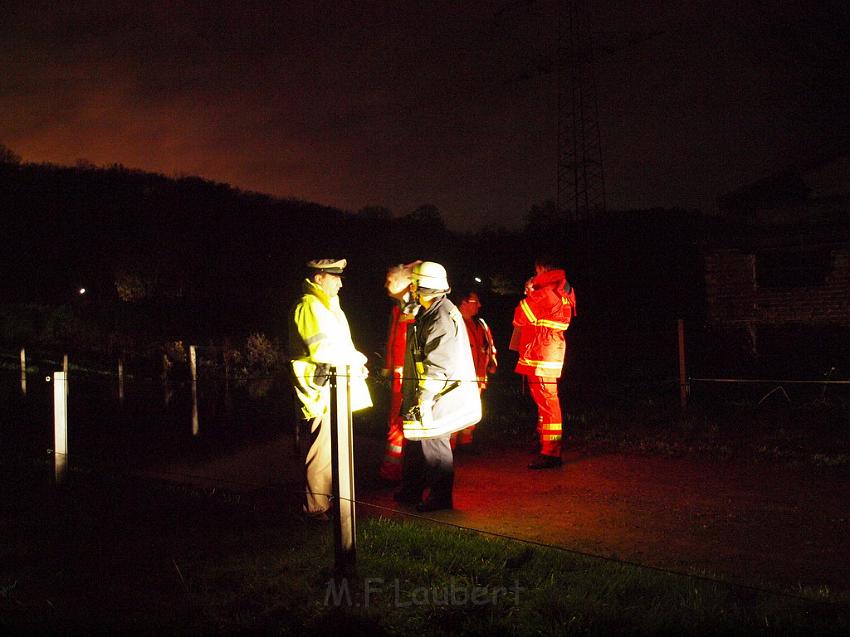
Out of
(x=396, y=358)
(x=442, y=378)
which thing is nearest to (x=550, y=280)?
(x=396, y=358)

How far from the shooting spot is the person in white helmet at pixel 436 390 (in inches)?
237

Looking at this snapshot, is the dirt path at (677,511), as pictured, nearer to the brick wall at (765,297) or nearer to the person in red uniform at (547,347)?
the person in red uniform at (547,347)

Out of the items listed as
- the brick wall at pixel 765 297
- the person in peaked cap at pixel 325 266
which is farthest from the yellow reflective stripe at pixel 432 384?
the brick wall at pixel 765 297

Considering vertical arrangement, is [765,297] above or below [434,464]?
above

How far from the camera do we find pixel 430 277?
620cm

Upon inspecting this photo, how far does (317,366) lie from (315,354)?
90 mm

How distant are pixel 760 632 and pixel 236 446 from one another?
725 cm

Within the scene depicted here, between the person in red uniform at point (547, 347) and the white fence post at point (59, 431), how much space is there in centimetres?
433

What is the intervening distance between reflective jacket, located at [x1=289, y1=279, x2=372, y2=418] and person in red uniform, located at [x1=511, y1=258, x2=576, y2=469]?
2599 millimetres

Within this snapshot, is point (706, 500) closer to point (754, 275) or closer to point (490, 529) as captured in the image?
point (490, 529)

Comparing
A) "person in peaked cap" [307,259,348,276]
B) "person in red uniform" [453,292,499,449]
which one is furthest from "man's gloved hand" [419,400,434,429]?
"person in red uniform" [453,292,499,449]

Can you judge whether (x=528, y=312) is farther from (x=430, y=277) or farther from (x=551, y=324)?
(x=430, y=277)

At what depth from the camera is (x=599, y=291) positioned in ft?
99.0

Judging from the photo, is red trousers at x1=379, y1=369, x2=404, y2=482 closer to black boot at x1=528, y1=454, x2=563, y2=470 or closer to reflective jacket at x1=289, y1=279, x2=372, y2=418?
black boot at x1=528, y1=454, x2=563, y2=470
